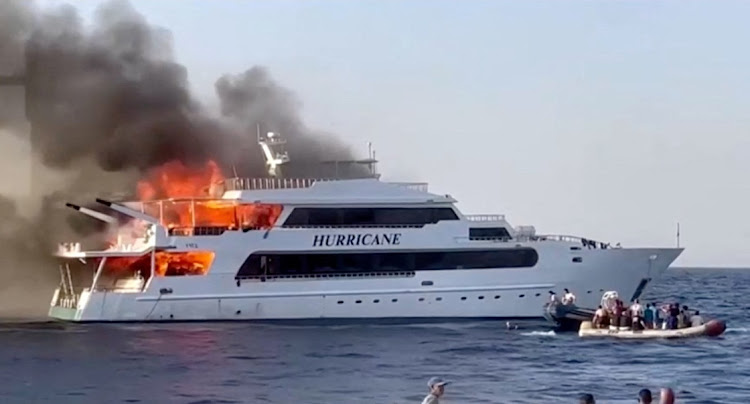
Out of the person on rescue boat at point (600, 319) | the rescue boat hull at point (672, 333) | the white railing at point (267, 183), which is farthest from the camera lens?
the white railing at point (267, 183)

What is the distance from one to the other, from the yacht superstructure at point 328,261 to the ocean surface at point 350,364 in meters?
0.95

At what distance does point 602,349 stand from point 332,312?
1047cm

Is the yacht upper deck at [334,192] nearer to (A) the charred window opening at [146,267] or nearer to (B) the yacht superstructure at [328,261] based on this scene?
(B) the yacht superstructure at [328,261]

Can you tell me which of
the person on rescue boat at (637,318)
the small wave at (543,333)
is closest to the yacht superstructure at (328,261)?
the small wave at (543,333)

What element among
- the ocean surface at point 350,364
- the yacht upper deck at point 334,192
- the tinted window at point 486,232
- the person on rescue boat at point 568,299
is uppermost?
the yacht upper deck at point 334,192

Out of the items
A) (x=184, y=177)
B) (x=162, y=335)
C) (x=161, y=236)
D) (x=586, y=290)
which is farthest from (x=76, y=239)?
(x=586, y=290)

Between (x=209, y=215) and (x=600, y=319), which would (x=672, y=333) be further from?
(x=209, y=215)

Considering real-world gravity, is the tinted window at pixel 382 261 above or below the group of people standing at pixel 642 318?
above

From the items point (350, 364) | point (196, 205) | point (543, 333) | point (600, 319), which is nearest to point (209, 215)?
point (196, 205)

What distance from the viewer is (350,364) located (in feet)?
100

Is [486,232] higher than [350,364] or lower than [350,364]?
higher

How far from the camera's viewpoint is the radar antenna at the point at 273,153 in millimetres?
46281

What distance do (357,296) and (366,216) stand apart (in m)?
2.97

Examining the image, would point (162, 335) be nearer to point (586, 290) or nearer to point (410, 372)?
point (410, 372)
